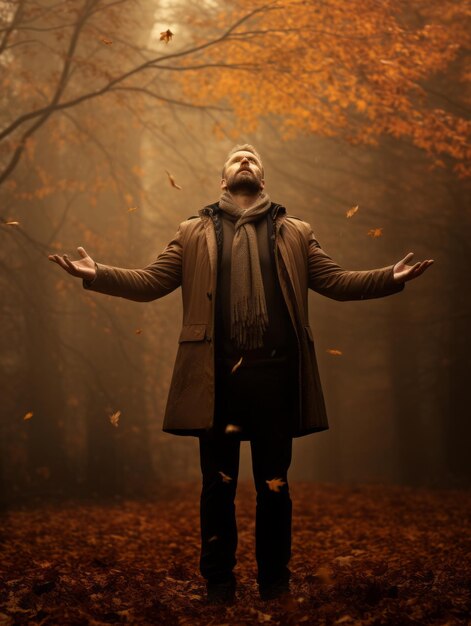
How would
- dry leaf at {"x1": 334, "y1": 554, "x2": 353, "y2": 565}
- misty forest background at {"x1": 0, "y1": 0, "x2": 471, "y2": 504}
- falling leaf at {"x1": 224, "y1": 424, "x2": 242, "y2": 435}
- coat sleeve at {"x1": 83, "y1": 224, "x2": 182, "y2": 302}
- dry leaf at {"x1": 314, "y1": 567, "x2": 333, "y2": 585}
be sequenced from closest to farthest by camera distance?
1. falling leaf at {"x1": 224, "y1": 424, "x2": 242, "y2": 435}
2. coat sleeve at {"x1": 83, "y1": 224, "x2": 182, "y2": 302}
3. dry leaf at {"x1": 314, "y1": 567, "x2": 333, "y2": 585}
4. dry leaf at {"x1": 334, "y1": 554, "x2": 353, "y2": 565}
5. misty forest background at {"x1": 0, "y1": 0, "x2": 471, "y2": 504}

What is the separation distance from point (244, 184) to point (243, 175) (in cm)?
6

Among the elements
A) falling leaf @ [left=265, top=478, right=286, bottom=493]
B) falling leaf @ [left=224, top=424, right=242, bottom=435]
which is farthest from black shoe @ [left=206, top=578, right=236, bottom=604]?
falling leaf @ [left=224, top=424, right=242, bottom=435]

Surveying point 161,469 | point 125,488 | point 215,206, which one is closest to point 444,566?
point 215,206

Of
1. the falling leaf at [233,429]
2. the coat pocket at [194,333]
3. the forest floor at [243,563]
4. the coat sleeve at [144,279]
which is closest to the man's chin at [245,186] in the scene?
the coat sleeve at [144,279]

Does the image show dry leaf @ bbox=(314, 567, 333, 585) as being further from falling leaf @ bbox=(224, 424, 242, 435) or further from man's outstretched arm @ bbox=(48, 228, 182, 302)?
man's outstretched arm @ bbox=(48, 228, 182, 302)

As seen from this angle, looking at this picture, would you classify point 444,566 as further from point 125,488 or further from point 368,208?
point 368,208

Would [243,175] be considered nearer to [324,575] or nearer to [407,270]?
[407,270]

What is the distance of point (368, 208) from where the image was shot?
1412cm

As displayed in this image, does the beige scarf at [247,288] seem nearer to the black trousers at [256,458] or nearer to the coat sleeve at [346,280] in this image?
the black trousers at [256,458]

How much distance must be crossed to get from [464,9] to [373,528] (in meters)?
7.91

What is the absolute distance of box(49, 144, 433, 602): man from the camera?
3.86 metres

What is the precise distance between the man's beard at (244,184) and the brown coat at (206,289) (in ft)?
0.66

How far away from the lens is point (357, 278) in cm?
407

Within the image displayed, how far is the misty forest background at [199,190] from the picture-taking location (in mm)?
9391
